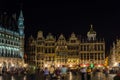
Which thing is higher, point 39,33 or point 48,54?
point 39,33

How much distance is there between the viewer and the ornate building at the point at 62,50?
4154 inches

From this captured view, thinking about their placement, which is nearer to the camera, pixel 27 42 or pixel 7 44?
pixel 7 44

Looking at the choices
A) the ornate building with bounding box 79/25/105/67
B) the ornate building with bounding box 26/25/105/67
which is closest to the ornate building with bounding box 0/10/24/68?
the ornate building with bounding box 26/25/105/67

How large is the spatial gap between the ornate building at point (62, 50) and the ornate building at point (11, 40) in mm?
6728

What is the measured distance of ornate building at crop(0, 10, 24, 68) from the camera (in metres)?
86.4

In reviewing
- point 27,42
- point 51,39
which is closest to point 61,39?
point 51,39

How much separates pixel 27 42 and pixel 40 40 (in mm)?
4598

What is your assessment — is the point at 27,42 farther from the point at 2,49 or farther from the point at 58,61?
the point at 2,49

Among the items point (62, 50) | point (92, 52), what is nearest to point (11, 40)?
point (62, 50)

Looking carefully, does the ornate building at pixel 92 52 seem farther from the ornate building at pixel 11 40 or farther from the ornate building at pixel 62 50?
the ornate building at pixel 11 40

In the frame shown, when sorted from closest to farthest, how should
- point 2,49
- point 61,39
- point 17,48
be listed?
point 2,49 → point 17,48 → point 61,39

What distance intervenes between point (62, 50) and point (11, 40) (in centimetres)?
1931

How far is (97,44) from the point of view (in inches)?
4193

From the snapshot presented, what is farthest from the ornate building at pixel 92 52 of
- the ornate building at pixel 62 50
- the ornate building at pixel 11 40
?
the ornate building at pixel 11 40
